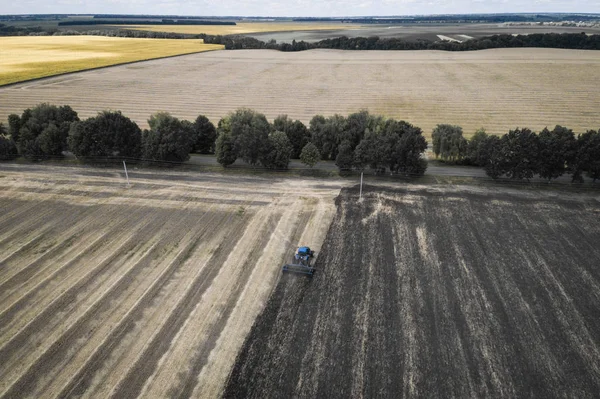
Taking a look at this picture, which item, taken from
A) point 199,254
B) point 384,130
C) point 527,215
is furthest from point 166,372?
point 384,130

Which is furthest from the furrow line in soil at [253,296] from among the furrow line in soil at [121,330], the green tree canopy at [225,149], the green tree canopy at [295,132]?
the green tree canopy at [225,149]

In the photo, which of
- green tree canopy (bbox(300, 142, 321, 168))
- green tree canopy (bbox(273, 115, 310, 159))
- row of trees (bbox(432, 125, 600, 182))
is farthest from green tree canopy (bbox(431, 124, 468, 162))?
green tree canopy (bbox(273, 115, 310, 159))

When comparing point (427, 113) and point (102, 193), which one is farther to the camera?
point (427, 113)

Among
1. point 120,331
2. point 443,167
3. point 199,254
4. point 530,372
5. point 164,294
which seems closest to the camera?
point 530,372

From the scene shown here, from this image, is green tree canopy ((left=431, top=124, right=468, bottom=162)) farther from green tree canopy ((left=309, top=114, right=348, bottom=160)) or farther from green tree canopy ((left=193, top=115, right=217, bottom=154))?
green tree canopy ((left=193, top=115, right=217, bottom=154))

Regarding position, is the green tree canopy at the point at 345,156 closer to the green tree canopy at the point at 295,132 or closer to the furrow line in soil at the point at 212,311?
the green tree canopy at the point at 295,132

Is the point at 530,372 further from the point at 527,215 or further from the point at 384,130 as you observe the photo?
the point at 384,130
